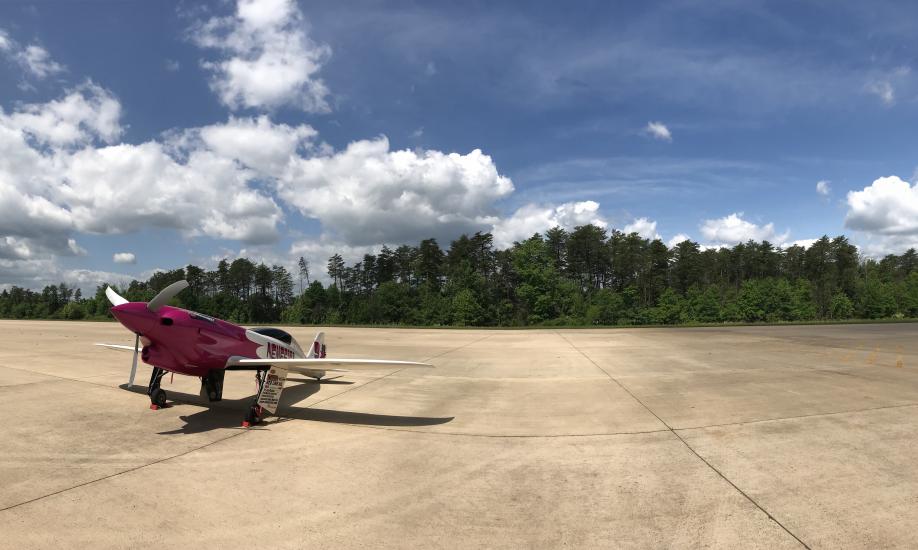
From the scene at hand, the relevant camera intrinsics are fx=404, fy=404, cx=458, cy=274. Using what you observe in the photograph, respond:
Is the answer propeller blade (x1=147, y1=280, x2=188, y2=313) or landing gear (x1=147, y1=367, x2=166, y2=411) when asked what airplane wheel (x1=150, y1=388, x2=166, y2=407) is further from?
propeller blade (x1=147, y1=280, x2=188, y2=313)

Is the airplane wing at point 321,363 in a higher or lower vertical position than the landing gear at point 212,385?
higher

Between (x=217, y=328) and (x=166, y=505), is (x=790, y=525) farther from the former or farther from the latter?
(x=217, y=328)

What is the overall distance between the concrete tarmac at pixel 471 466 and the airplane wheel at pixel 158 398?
1.05 feet

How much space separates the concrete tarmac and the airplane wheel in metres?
0.32

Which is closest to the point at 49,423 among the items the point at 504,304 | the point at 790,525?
the point at 790,525

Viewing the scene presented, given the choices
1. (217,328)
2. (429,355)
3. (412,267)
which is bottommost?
(429,355)

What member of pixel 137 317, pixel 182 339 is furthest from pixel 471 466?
pixel 137 317

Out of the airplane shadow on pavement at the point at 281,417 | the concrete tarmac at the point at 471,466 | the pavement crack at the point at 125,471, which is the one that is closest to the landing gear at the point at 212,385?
the airplane shadow on pavement at the point at 281,417

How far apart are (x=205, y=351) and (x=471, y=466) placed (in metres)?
5.27

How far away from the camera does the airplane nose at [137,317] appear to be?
684 cm

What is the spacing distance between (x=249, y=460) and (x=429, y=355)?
1205 cm

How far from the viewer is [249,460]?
550cm

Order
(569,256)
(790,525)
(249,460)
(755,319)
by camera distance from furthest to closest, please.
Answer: (569,256), (755,319), (249,460), (790,525)

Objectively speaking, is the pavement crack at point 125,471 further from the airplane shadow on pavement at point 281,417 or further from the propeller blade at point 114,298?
the propeller blade at point 114,298
